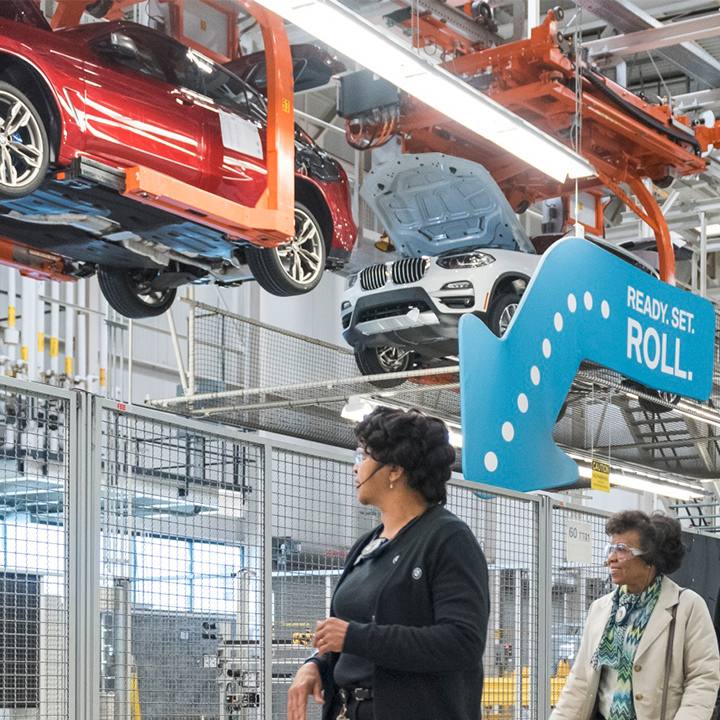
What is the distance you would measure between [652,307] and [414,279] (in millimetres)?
4855

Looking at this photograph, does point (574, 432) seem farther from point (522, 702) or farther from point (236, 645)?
point (236, 645)

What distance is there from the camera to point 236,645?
188 inches

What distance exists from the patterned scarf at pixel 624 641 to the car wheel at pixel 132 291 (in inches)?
248

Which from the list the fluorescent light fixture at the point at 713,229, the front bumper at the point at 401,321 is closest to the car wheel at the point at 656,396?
the front bumper at the point at 401,321

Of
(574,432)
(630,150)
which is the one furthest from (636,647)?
(574,432)

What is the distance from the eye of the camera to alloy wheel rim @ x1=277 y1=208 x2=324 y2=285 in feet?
31.3

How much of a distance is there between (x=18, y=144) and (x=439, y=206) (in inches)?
157

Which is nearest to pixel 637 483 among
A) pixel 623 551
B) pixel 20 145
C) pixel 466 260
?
pixel 466 260

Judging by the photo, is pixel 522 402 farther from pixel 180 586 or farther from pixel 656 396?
pixel 656 396

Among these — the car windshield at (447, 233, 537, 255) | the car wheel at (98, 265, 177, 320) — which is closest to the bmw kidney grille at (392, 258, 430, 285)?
the car windshield at (447, 233, 537, 255)

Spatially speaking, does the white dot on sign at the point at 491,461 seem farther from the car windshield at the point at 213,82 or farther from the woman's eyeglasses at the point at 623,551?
the car windshield at the point at 213,82

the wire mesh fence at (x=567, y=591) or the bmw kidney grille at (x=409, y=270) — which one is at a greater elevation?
the bmw kidney grille at (x=409, y=270)

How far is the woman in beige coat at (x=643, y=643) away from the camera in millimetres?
4207

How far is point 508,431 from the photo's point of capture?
3980 mm
